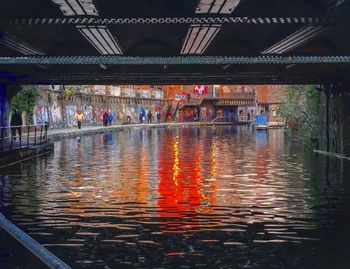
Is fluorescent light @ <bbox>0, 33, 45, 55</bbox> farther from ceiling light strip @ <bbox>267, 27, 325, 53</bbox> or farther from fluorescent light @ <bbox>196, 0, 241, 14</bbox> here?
ceiling light strip @ <bbox>267, 27, 325, 53</bbox>

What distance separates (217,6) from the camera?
40.0ft

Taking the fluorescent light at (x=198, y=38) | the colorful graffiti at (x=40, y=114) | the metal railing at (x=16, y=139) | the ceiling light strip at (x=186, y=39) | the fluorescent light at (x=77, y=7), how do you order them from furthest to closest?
the colorful graffiti at (x=40, y=114)
the metal railing at (x=16, y=139)
the ceiling light strip at (x=186, y=39)
the fluorescent light at (x=198, y=38)
the fluorescent light at (x=77, y=7)

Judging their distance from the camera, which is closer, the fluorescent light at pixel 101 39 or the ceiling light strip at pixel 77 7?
the ceiling light strip at pixel 77 7

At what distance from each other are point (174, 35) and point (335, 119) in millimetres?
17896

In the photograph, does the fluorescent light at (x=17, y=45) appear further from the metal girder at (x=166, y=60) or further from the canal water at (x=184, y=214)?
the canal water at (x=184, y=214)

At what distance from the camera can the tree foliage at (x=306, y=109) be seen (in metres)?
40.6

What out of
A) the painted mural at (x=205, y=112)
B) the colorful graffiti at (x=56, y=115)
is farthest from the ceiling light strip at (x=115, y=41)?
the painted mural at (x=205, y=112)

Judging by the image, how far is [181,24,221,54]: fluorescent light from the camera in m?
15.2

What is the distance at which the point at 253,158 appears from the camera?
31266 mm

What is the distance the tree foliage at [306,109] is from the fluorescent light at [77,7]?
28.3m

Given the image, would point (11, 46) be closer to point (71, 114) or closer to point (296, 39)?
point (296, 39)

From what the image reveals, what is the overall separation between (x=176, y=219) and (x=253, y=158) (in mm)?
18518

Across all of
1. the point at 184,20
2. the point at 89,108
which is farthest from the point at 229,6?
the point at 89,108

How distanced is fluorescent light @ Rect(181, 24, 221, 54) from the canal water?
14.1 ft
